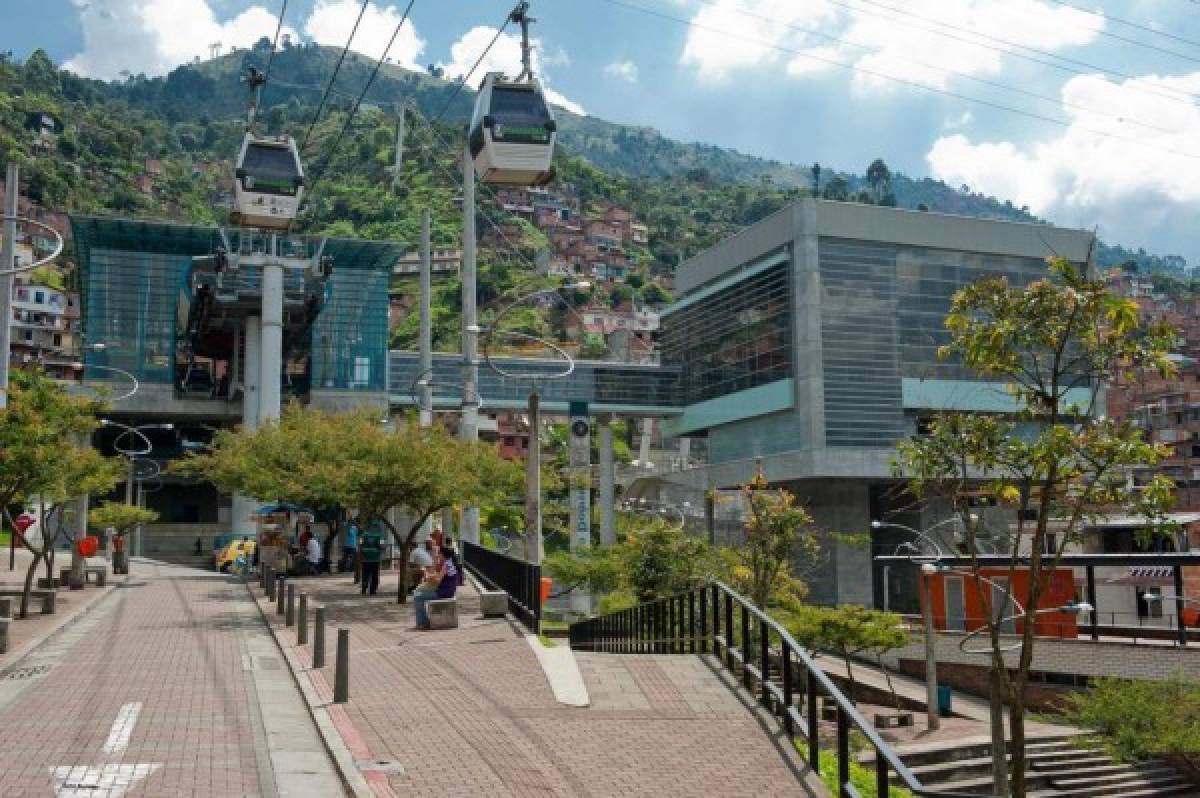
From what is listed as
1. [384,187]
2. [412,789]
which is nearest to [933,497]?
[412,789]

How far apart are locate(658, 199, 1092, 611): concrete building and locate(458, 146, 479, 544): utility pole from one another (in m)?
27.3

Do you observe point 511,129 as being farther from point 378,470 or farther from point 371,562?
point 371,562

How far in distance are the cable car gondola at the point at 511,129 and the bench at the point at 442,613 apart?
19629mm

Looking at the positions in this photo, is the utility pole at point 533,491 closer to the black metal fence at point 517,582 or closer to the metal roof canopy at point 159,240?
the black metal fence at point 517,582

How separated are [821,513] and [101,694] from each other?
51919mm

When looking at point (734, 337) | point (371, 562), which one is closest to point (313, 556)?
point (371, 562)

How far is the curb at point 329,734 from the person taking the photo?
9.41m

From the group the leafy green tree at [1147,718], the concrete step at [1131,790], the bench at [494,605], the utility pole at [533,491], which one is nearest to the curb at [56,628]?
the bench at [494,605]

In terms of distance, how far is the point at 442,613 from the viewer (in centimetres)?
2084

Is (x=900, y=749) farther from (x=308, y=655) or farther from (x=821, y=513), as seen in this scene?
(x=821, y=513)

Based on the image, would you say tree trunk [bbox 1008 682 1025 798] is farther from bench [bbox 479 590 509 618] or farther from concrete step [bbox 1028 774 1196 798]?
concrete step [bbox 1028 774 1196 798]

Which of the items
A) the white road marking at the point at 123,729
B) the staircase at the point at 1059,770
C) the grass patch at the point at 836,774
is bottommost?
the staircase at the point at 1059,770

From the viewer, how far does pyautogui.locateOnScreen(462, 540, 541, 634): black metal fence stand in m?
19.8

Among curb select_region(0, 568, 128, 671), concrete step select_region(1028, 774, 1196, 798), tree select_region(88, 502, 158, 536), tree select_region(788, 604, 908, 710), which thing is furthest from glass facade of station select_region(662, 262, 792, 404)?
curb select_region(0, 568, 128, 671)
